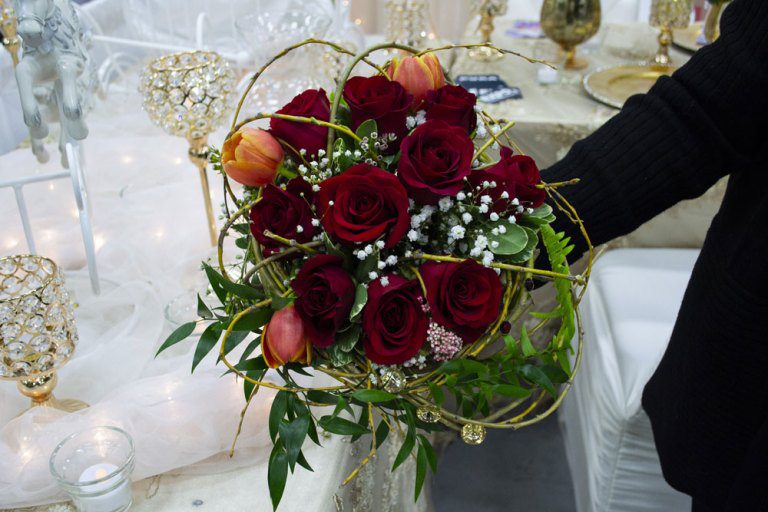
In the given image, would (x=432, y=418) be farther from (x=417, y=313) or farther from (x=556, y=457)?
(x=556, y=457)

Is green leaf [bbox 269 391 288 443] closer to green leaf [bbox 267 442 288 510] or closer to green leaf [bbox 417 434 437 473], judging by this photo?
green leaf [bbox 267 442 288 510]

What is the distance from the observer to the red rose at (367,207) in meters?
0.50

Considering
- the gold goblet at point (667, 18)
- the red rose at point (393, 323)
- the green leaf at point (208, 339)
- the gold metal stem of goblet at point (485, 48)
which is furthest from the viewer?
the gold metal stem of goblet at point (485, 48)

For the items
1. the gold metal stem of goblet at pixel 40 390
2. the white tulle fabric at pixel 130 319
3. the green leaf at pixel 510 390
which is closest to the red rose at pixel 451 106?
the green leaf at pixel 510 390

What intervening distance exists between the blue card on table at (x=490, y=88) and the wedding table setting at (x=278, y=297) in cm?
72

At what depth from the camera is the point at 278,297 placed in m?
0.54

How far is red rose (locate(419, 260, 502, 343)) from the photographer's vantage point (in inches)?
19.9

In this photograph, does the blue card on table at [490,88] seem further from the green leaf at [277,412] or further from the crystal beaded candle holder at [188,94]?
the green leaf at [277,412]

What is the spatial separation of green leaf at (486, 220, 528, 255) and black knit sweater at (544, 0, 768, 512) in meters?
0.25

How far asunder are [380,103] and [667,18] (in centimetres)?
153

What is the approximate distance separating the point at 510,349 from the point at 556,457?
142 cm

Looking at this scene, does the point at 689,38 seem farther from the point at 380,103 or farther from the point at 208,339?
the point at 208,339

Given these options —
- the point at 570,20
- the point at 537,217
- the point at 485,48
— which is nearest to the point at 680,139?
the point at 537,217

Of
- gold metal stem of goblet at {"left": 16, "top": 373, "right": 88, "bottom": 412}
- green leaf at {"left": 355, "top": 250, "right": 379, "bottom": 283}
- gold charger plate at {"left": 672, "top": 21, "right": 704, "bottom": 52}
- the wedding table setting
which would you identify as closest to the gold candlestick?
the wedding table setting
